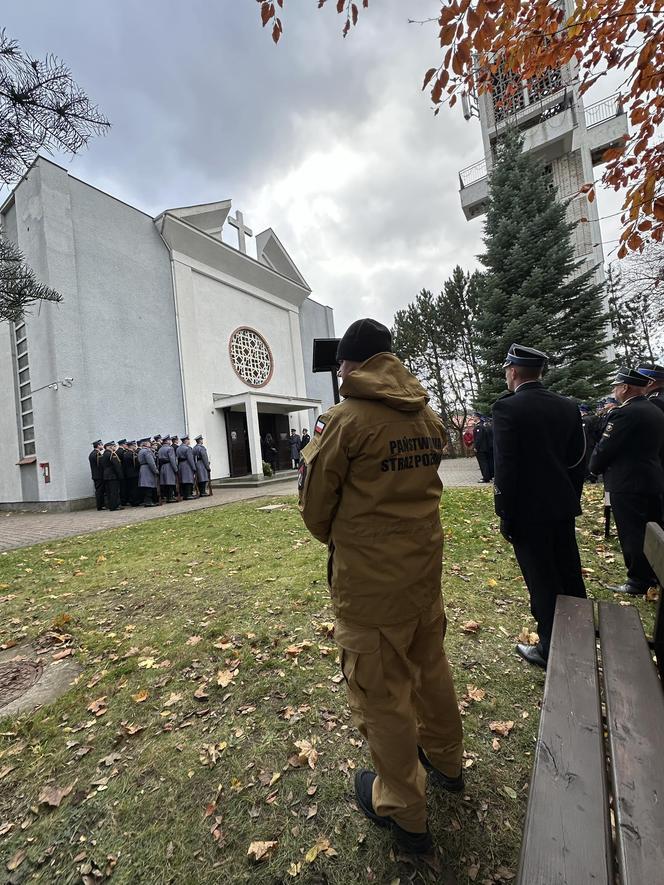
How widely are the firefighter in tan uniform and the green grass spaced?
0.35 meters

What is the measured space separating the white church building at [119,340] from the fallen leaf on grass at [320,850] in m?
12.4

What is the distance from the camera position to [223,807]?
1.84 m

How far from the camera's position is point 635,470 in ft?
11.7

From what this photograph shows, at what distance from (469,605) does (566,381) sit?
12.9 meters

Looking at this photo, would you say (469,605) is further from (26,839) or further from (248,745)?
(26,839)

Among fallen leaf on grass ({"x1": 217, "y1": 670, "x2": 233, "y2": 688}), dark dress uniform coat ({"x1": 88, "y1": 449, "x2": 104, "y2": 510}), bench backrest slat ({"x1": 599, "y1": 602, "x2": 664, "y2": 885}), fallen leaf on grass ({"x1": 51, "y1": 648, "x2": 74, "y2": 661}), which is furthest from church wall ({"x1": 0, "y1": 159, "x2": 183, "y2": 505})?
bench backrest slat ({"x1": 599, "y1": 602, "x2": 664, "y2": 885})

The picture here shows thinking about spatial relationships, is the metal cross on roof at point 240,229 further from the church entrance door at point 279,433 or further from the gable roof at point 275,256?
the church entrance door at point 279,433

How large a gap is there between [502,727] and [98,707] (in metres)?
2.46

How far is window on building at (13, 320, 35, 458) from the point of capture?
14.9 meters

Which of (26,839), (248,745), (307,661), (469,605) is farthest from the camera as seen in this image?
(469,605)

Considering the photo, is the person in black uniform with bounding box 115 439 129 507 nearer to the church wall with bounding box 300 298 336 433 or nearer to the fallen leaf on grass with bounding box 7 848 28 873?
the fallen leaf on grass with bounding box 7 848 28 873

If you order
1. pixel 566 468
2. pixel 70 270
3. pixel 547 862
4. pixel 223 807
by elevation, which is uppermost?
pixel 70 270

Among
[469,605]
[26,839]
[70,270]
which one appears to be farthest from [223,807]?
[70,270]

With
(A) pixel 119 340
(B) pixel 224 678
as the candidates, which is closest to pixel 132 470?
(A) pixel 119 340
